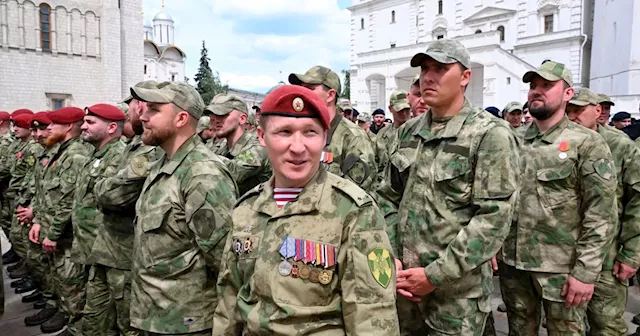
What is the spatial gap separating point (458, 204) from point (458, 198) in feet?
0.14

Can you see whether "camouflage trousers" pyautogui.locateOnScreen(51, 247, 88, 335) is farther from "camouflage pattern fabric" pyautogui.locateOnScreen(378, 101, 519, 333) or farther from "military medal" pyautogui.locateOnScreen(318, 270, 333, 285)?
"military medal" pyautogui.locateOnScreen(318, 270, 333, 285)

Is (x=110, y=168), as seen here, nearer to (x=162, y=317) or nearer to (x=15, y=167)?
(x=162, y=317)

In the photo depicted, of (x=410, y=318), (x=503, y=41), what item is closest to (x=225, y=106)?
(x=410, y=318)

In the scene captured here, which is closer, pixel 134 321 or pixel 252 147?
pixel 134 321

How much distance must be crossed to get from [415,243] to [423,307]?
366mm

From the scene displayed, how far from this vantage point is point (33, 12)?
86.5ft

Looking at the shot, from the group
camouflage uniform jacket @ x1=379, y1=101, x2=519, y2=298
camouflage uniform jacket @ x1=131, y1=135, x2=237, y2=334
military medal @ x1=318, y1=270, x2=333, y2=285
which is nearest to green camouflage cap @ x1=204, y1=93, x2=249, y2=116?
camouflage uniform jacket @ x1=131, y1=135, x2=237, y2=334

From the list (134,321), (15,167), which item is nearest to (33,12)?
(15,167)

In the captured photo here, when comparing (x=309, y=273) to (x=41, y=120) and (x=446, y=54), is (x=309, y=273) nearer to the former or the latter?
(x=446, y=54)

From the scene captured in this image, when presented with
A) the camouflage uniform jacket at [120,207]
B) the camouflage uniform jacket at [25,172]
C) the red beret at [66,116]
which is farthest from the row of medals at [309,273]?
the camouflage uniform jacket at [25,172]

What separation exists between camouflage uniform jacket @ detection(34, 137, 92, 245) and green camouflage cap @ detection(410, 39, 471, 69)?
11.2 ft

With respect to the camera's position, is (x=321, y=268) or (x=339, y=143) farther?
(x=339, y=143)

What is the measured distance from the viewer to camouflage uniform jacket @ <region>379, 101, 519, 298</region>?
7.91ft

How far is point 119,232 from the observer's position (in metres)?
3.63
